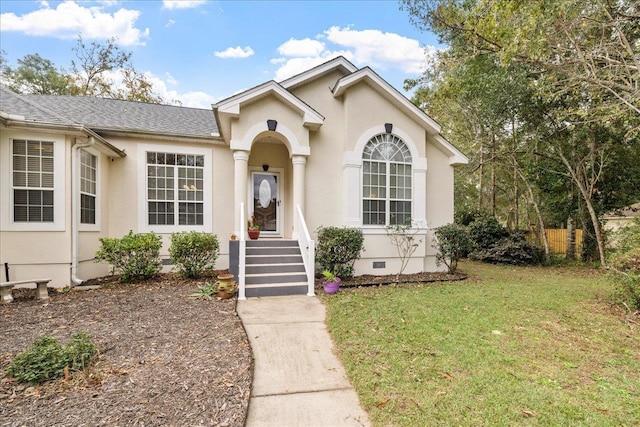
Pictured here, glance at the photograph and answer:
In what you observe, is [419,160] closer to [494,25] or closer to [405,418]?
[494,25]

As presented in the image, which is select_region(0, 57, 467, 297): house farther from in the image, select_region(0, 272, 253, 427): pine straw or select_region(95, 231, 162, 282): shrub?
select_region(0, 272, 253, 427): pine straw

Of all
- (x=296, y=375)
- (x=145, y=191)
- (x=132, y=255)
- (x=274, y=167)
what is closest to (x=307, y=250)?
(x=274, y=167)

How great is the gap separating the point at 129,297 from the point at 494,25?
375 inches

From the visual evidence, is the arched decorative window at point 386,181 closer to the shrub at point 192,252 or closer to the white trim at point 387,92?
the white trim at point 387,92

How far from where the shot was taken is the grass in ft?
9.03

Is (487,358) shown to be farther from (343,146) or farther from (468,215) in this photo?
(468,215)

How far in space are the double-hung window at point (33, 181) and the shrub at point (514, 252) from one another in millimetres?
14972

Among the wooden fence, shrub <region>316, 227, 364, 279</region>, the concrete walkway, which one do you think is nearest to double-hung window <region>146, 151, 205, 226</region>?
shrub <region>316, 227, 364, 279</region>

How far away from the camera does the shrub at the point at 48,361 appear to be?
310 centimetres

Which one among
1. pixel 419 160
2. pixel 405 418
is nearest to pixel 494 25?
pixel 419 160

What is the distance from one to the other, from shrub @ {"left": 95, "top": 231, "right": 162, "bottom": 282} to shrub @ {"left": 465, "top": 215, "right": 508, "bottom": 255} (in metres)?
12.5

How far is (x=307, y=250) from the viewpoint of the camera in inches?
288

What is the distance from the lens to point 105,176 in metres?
8.38

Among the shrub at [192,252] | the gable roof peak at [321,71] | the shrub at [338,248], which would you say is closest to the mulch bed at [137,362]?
the shrub at [192,252]
